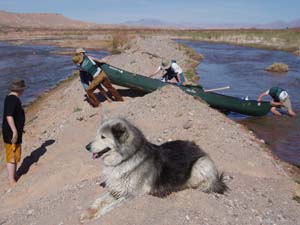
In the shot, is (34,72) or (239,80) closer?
(239,80)

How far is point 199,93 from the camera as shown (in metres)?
15.3

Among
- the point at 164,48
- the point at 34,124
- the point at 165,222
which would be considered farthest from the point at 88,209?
the point at 164,48

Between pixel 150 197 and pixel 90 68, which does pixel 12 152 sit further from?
pixel 90 68

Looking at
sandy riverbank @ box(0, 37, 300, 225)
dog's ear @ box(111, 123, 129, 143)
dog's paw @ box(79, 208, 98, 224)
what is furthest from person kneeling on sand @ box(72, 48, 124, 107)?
dog's ear @ box(111, 123, 129, 143)

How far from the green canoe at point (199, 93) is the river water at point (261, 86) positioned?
542 mm

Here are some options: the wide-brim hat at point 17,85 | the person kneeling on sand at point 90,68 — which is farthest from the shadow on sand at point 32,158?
the person kneeling on sand at point 90,68

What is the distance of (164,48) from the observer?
35.7 metres

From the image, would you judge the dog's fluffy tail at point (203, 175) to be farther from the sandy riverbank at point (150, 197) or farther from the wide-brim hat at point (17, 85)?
the wide-brim hat at point (17, 85)

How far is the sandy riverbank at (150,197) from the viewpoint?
6336 mm

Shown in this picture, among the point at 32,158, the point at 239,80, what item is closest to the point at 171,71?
the point at 32,158

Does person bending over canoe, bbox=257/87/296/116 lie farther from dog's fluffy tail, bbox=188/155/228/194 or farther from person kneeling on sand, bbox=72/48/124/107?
dog's fluffy tail, bbox=188/155/228/194

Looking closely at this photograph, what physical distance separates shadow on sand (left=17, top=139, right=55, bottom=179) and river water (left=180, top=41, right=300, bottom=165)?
7.07 metres

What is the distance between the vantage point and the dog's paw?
6255 mm

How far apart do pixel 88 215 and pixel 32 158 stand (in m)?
4.65
